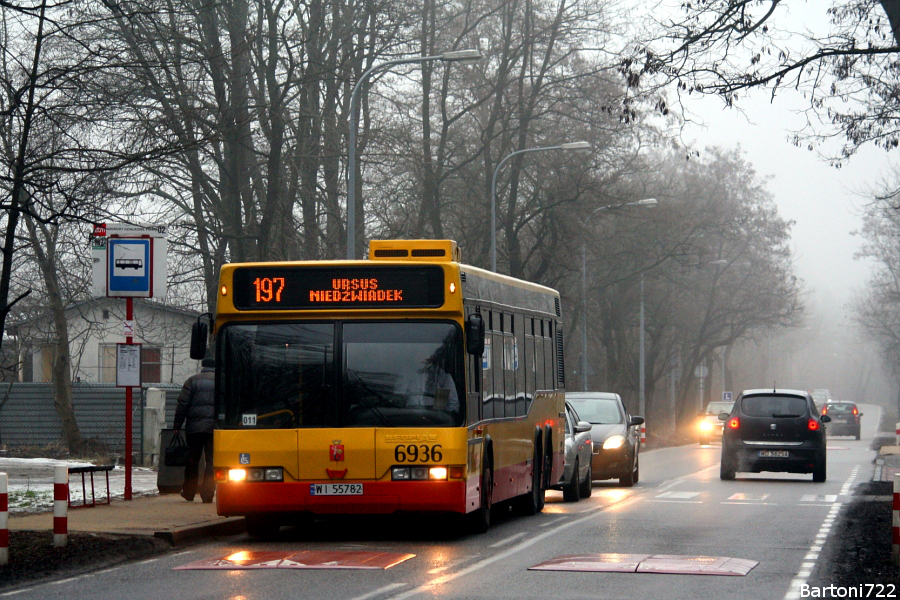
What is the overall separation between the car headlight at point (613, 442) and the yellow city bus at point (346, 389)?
10.8m

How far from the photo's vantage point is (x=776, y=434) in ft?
83.6

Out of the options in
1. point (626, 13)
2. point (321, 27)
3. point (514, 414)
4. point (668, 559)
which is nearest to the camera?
point (668, 559)

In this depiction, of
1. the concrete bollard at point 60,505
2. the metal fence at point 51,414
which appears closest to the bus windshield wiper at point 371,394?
the concrete bollard at point 60,505

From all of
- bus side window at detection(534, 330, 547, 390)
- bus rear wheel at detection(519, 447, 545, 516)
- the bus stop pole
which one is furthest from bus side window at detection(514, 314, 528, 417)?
the bus stop pole

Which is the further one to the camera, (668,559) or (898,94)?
(898,94)

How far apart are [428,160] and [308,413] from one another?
→ 2291 cm

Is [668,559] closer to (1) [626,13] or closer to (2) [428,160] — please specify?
(2) [428,160]

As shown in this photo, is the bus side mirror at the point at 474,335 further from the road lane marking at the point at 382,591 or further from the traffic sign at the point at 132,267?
the traffic sign at the point at 132,267

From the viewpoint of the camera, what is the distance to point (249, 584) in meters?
10.7

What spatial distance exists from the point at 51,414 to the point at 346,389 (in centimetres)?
2389

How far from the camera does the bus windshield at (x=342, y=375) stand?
45.0 feet

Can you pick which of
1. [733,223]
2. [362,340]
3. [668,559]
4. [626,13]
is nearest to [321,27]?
[626,13]

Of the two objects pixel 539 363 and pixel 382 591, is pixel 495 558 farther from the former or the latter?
pixel 539 363

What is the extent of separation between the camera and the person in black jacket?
17453mm
